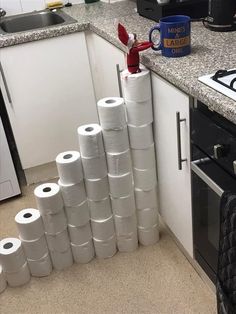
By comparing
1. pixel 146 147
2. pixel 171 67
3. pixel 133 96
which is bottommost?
pixel 146 147

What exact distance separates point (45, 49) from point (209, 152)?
1.14m

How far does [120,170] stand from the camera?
60.7 inches

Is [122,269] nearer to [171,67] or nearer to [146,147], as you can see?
[146,147]

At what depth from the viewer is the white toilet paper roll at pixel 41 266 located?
1.65 meters

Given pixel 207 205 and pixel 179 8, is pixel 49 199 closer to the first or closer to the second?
pixel 207 205

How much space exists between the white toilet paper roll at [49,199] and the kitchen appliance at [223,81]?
Answer: 2.33ft

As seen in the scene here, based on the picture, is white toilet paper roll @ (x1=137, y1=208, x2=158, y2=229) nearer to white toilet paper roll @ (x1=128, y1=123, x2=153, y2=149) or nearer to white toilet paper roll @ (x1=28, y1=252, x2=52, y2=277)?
white toilet paper roll @ (x1=128, y1=123, x2=153, y2=149)

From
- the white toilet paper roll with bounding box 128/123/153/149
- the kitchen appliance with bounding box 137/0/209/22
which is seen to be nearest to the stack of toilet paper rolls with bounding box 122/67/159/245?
the white toilet paper roll with bounding box 128/123/153/149

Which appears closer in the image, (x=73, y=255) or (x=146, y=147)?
(x=146, y=147)

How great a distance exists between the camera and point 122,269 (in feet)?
5.55

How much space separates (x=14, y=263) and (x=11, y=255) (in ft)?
0.15

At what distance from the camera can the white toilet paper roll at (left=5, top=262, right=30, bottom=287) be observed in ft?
5.31

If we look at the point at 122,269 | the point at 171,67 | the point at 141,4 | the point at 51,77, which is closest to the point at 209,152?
the point at 171,67

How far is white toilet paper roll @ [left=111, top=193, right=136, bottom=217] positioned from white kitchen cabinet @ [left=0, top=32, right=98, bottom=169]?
0.71 m
